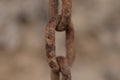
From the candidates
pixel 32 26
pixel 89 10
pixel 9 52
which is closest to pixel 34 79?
pixel 9 52

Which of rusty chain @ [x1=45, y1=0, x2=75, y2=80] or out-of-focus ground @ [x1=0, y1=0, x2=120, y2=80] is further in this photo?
out-of-focus ground @ [x1=0, y1=0, x2=120, y2=80]

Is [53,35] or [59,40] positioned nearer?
[53,35]

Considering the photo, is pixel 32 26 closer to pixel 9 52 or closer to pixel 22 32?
pixel 22 32

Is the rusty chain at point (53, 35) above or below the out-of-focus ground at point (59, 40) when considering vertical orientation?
above

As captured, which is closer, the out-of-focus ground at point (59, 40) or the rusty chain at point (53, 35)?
the rusty chain at point (53, 35)

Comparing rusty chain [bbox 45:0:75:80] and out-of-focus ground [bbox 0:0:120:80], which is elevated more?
rusty chain [bbox 45:0:75:80]

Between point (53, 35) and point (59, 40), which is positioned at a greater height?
point (53, 35)
